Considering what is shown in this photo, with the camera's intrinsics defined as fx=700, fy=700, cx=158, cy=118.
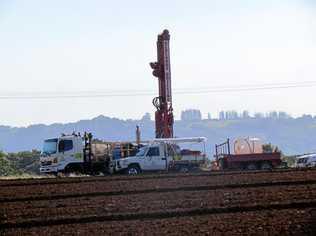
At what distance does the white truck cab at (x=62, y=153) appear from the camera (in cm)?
4328

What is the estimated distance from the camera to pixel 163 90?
48.1 metres

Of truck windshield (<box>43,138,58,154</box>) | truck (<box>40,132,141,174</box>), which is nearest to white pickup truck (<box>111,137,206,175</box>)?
truck (<box>40,132,141,174</box>)

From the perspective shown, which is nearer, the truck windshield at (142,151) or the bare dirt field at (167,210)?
the bare dirt field at (167,210)

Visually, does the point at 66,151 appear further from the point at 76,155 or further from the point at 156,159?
the point at 156,159

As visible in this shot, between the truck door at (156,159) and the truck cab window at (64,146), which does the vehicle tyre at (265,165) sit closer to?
the truck door at (156,159)

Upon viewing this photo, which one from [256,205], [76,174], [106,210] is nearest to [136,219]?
[106,210]

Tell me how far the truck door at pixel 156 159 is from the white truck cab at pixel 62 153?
450 cm

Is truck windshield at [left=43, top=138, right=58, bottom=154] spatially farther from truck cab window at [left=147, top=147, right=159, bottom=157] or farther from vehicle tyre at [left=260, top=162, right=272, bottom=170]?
vehicle tyre at [left=260, top=162, right=272, bottom=170]

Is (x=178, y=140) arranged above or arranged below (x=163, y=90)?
below

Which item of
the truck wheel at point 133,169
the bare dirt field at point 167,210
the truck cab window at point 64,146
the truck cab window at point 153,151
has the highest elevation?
the truck cab window at point 64,146

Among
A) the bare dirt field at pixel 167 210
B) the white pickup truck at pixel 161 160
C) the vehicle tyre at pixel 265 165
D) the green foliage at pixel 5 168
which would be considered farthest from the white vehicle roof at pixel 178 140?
the bare dirt field at pixel 167 210

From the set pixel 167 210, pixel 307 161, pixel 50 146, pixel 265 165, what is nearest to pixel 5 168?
pixel 50 146

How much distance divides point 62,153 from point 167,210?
90.5 feet

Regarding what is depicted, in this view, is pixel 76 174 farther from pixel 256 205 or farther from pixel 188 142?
pixel 256 205
